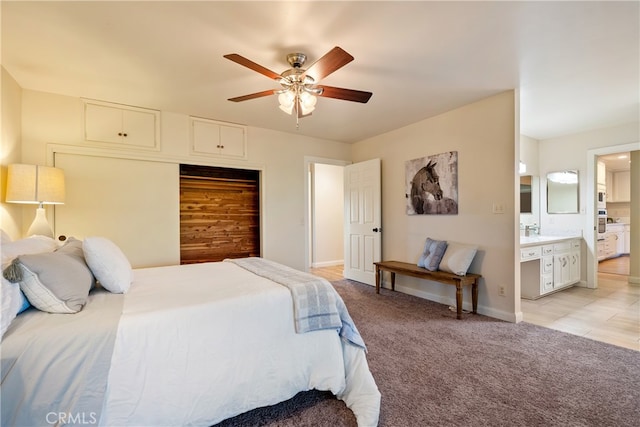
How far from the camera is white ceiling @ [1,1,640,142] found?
1804 mm

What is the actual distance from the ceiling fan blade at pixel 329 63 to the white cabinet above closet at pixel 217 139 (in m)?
2.24

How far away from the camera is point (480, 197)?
3.32 m

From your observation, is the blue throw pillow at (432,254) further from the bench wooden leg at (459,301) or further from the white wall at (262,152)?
the white wall at (262,152)

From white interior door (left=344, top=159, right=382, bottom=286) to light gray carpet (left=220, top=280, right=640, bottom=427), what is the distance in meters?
1.71

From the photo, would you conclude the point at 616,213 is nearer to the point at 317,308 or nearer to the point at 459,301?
the point at 459,301

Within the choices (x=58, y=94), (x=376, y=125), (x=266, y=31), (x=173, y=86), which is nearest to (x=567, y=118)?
(x=376, y=125)

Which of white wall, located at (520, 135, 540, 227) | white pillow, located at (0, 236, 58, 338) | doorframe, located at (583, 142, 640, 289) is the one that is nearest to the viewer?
white pillow, located at (0, 236, 58, 338)

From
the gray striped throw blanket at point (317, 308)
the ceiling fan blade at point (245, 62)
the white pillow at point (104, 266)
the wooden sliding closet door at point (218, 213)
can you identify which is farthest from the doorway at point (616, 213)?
the white pillow at point (104, 266)

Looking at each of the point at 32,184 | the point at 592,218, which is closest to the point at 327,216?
the point at 592,218

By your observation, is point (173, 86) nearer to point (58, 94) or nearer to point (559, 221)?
point (58, 94)

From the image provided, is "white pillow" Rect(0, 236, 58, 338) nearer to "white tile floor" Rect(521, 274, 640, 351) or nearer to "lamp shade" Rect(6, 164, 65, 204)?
"lamp shade" Rect(6, 164, 65, 204)

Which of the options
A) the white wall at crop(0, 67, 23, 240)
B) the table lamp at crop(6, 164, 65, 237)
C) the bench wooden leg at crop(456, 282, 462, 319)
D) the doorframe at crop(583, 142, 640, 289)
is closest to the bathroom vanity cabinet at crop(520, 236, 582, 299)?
the doorframe at crop(583, 142, 640, 289)

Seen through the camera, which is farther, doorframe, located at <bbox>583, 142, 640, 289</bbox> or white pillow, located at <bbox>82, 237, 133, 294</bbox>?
doorframe, located at <bbox>583, 142, 640, 289</bbox>

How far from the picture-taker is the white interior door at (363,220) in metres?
4.55
